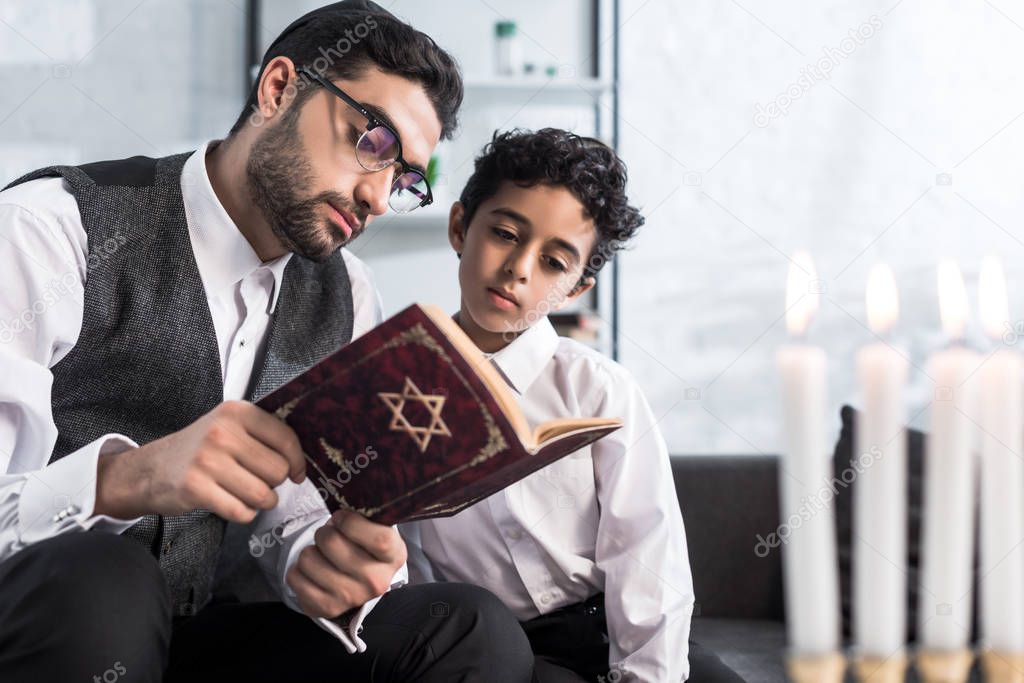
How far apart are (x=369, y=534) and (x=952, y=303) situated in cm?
60

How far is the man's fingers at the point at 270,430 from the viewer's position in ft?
2.70

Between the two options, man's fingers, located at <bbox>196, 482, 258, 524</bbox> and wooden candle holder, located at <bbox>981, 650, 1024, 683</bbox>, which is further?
man's fingers, located at <bbox>196, 482, 258, 524</bbox>

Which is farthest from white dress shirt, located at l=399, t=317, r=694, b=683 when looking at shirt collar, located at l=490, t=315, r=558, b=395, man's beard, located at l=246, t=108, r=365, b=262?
man's beard, located at l=246, t=108, r=365, b=262

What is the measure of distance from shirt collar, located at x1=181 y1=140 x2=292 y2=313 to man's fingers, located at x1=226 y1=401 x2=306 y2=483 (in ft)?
1.67

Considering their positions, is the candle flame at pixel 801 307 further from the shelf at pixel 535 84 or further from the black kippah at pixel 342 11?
the shelf at pixel 535 84

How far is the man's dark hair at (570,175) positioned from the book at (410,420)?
28.8 inches

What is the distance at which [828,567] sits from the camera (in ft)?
1.39

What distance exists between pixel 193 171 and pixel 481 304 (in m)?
0.47

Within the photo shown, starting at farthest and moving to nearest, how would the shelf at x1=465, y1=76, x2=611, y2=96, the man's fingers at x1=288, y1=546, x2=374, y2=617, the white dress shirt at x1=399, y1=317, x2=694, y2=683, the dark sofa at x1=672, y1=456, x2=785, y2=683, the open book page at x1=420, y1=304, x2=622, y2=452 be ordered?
the shelf at x1=465, y1=76, x2=611, y2=96
the dark sofa at x1=672, y1=456, x2=785, y2=683
the white dress shirt at x1=399, y1=317, x2=694, y2=683
the man's fingers at x1=288, y1=546, x2=374, y2=617
the open book page at x1=420, y1=304, x2=622, y2=452

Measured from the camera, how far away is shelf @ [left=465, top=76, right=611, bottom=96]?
2.83m

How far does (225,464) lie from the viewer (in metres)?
0.81

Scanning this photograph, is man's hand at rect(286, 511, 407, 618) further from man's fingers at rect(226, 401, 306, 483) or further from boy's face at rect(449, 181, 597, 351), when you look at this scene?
boy's face at rect(449, 181, 597, 351)

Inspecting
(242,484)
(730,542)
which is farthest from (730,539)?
(242,484)

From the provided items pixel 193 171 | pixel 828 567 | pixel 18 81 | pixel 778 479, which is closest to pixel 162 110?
pixel 18 81
